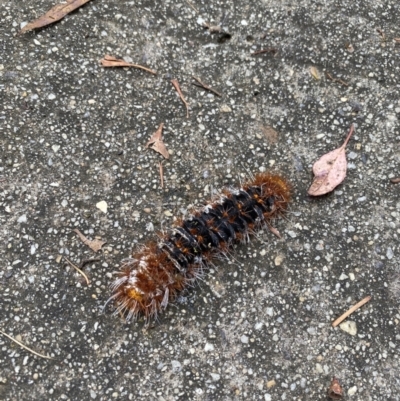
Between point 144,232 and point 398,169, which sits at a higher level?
point 398,169

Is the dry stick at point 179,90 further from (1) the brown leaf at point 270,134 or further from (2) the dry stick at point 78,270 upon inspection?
(2) the dry stick at point 78,270

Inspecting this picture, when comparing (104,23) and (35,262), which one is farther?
(104,23)

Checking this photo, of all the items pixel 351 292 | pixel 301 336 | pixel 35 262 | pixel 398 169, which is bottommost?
pixel 35 262

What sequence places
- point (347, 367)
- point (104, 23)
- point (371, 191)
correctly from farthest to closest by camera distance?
→ point (104, 23) → point (371, 191) → point (347, 367)

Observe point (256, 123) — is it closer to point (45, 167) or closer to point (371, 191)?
point (371, 191)

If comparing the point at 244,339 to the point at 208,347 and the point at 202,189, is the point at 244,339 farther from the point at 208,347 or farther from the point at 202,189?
the point at 202,189

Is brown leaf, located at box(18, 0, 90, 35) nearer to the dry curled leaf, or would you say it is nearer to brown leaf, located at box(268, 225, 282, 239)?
brown leaf, located at box(268, 225, 282, 239)

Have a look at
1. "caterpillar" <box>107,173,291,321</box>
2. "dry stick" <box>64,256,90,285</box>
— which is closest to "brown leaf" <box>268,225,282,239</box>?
"caterpillar" <box>107,173,291,321</box>

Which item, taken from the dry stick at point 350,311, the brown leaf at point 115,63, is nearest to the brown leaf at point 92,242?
the brown leaf at point 115,63

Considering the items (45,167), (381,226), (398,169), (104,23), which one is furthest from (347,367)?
(104,23)
